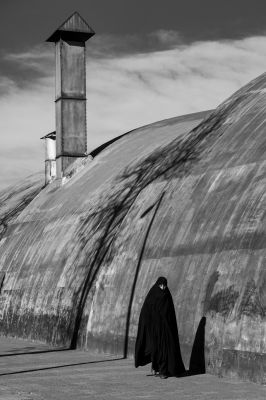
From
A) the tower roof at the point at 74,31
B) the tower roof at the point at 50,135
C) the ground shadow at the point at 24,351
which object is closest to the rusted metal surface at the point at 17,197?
the tower roof at the point at 50,135

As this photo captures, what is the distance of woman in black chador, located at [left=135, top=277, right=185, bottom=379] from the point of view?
44.3 ft

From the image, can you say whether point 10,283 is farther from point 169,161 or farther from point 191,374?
point 191,374

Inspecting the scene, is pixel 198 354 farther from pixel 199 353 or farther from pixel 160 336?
pixel 160 336

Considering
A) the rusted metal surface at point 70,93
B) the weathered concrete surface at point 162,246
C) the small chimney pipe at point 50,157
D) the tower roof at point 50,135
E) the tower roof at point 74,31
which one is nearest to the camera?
the weathered concrete surface at point 162,246

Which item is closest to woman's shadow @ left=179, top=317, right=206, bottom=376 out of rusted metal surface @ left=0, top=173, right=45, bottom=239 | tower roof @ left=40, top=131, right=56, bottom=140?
rusted metal surface @ left=0, top=173, right=45, bottom=239

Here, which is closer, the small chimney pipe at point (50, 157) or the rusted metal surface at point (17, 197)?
the rusted metal surface at point (17, 197)

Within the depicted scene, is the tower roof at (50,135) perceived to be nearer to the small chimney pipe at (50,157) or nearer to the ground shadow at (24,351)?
the small chimney pipe at (50,157)

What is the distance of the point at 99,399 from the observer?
37.4 feet

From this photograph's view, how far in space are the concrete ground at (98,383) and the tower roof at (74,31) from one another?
42.6 ft

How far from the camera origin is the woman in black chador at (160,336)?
13516 mm

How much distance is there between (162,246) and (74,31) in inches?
507

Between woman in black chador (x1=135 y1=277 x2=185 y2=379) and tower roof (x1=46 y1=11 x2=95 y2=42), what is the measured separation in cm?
1506

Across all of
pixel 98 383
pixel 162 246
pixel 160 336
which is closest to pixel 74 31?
pixel 162 246

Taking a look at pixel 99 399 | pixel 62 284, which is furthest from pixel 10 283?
pixel 99 399
